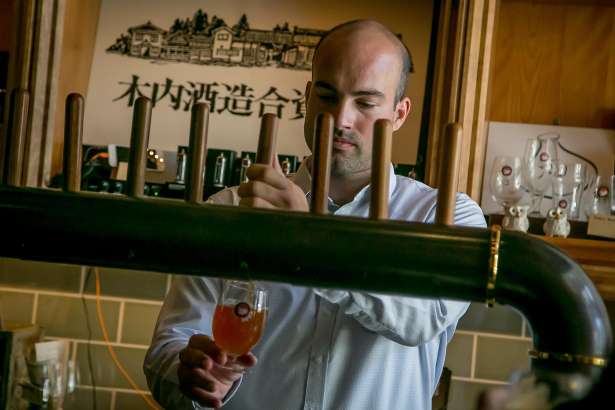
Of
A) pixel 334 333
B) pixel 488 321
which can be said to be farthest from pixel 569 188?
pixel 334 333

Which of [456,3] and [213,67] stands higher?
[456,3]

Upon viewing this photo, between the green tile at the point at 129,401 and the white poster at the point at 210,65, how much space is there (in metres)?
0.77

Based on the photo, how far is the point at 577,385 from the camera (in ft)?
1.23

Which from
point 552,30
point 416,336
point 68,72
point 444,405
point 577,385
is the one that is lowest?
point 444,405

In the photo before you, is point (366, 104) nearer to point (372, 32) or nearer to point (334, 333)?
point (372, 32)

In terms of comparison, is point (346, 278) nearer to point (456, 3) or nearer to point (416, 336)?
point (416, 336)

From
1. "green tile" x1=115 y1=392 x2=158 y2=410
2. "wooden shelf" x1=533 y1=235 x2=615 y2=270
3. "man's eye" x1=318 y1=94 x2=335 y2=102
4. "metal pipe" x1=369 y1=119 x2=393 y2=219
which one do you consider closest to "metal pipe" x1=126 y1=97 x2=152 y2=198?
"metal pipe" x1=369 y1=119 x2=393 y2=219

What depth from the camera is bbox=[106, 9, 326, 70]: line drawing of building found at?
8.09ft

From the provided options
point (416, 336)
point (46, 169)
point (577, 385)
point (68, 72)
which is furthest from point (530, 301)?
point (68, 72)

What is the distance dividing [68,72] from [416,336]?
5.08 feet

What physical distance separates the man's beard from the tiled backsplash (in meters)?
1.10

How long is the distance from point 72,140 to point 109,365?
2.10 m

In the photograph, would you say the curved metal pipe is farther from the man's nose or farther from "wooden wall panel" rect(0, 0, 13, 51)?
"wooden wall panel" rect(0, 0, 13, 51)

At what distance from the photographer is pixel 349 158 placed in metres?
1.47
